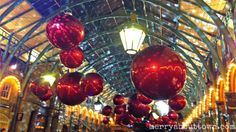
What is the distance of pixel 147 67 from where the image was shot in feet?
9.06

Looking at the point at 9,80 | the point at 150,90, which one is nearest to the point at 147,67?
the point at 150,90

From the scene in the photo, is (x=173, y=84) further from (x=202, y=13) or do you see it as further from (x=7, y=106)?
(x=7, y=106)

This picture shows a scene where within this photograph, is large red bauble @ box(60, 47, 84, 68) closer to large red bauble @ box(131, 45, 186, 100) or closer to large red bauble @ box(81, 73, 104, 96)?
large red bauble @ box(81, 73, 104, 96)

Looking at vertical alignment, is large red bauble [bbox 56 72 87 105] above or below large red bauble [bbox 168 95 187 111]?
below

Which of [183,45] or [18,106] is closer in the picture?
[18,106]

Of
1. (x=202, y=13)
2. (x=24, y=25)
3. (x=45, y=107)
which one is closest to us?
(x=202, y=13)

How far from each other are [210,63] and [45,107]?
359 inches

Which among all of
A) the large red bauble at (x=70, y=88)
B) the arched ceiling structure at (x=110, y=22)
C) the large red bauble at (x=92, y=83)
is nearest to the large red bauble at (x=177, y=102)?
the arched ceiling structure at (x=110, y=22)

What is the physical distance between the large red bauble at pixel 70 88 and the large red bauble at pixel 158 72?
68.6 inches

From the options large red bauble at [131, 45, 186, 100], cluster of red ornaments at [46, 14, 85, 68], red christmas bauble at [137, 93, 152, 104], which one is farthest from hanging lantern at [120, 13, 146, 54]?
red christmas bauble at [137, 93, 152, 104]

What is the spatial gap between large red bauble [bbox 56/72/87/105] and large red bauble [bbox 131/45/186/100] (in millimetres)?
1743

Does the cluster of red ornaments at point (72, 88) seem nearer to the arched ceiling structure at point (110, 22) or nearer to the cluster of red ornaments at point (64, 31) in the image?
the cluster of red ornaments at point (64, 31)

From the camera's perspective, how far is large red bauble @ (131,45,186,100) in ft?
8.95

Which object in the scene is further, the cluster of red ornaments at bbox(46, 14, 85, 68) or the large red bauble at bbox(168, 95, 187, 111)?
the large red bauble at bbox(168, 95, 187, 111)
